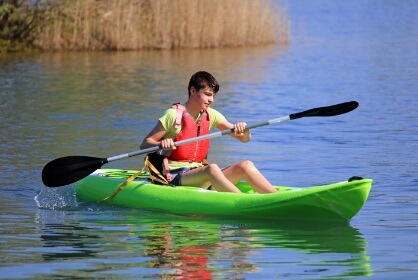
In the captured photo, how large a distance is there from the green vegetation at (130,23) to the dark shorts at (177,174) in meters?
12.3

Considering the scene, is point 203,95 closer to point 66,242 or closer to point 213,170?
point 213,170

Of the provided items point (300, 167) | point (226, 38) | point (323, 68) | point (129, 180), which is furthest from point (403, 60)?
point (129, 180)

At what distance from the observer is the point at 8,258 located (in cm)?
667

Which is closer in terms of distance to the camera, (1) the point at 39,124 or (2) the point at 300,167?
(2) the point at 300,167

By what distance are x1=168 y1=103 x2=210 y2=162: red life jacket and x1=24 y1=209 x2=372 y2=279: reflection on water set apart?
48 centimetres

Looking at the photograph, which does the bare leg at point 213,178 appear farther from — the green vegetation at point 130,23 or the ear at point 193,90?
the green vegetation at point 130,23

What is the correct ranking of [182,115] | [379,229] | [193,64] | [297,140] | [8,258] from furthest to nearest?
1. [193,64]
2. [297,140]
3. [182,115]
4. [379,229]
5. [8,258]

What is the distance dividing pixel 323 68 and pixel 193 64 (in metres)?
2.37

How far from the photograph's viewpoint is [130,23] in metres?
20.8

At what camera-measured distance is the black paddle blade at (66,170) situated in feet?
28.0

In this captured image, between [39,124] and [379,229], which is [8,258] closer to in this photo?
[379,229]

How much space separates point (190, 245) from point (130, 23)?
46.0 ft

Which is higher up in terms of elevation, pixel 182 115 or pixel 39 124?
pixel 182 115

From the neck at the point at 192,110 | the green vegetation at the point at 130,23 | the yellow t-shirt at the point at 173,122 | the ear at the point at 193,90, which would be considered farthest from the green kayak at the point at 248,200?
the green vegetation at the point at 130,23
